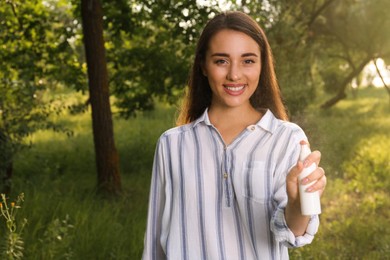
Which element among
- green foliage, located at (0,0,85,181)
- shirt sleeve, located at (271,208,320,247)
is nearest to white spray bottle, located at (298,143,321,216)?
shirt sleeve, located at (271,208,320,247)

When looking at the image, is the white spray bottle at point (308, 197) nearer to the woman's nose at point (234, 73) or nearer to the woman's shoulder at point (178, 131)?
the woman's nose at point (234, 73)

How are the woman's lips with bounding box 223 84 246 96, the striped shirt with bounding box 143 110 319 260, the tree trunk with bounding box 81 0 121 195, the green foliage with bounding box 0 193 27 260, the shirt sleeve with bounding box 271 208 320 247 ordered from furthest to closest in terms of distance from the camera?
the tree trunk with bounding box 81 0 121 195 → the green foliage with bounding box 0 193 27 260 → the woman's lips with bounding box 223 84 246 96 → the striped shirt with bounding box 143 110 319 260 → the shirt sleeve with bounding box 271 208 320 247

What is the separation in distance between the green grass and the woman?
2.04m

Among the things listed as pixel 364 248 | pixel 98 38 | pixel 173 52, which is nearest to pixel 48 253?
pixel 364 248

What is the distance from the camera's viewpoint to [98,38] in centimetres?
735

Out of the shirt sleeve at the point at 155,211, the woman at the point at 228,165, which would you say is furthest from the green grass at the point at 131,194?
the woman at the point at 228,165

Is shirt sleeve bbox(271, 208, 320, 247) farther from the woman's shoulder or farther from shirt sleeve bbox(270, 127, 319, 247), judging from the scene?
the woman's shoulder

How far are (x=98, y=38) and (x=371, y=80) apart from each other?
32.5 m

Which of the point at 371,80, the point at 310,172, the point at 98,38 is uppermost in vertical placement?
the point at 98,38

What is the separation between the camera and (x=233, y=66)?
2.11 meters

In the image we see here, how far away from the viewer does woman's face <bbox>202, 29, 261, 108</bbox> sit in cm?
212

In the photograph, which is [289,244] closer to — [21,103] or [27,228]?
[27,228]

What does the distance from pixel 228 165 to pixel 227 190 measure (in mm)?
85

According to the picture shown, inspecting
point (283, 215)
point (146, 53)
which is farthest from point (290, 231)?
point (146, 53)
